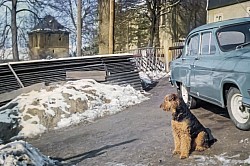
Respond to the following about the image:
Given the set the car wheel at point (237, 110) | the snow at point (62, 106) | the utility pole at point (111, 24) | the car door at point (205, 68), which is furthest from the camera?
the utility pole at point (111, 24)

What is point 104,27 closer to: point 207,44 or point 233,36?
point 207,44

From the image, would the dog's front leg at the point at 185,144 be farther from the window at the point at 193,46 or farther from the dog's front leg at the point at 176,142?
the window at the point at 193,46

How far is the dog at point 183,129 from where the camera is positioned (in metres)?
5.92

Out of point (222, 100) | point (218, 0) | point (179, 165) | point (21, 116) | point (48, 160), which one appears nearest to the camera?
point (179, 165)

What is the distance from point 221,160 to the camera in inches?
231

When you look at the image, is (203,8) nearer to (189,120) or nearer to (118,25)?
(118,25)

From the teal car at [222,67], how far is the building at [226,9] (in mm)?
23133

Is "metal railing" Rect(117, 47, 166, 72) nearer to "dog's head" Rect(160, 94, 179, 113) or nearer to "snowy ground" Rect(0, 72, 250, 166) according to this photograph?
"snowy ground" Rect(0, 72, 250, 166)

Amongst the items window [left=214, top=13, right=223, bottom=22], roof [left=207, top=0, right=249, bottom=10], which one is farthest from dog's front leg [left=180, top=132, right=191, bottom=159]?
window [left=214, top=13, right=223, bottom=22]

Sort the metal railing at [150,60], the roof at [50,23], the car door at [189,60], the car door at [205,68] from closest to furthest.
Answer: the car door at [205,68], the car door at [189,60], the metal railing at [150,60], the roof at [50,23]

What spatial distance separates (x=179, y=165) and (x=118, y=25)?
36.9m

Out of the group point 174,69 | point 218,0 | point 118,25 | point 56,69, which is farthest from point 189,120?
point 118,25

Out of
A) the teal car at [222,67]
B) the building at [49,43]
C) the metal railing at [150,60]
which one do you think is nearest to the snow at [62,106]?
the teal car at [222,67]

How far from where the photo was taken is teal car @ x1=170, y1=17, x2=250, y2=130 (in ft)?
22.3
